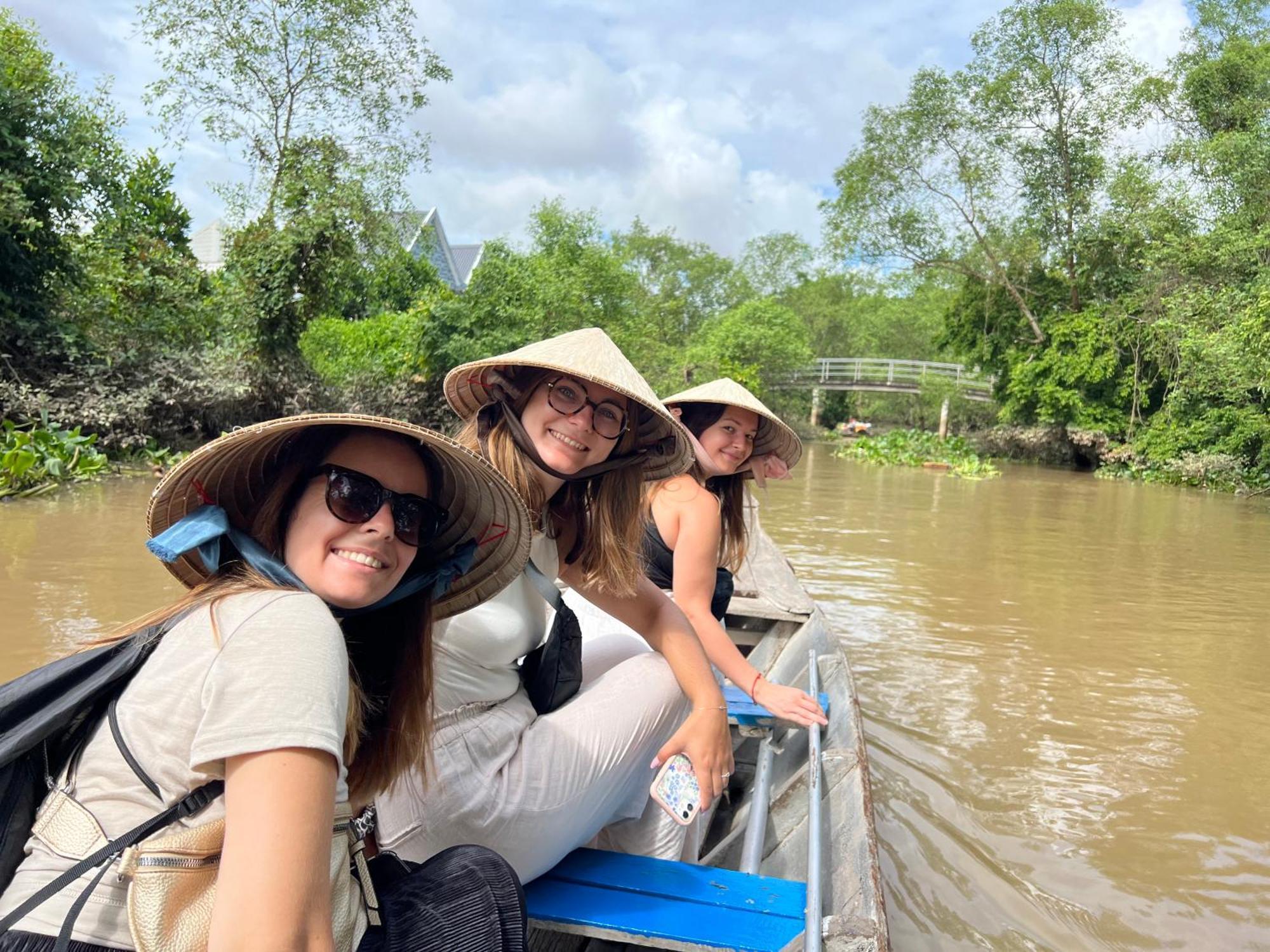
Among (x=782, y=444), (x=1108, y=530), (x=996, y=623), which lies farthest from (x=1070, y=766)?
(x=1108, y=530)

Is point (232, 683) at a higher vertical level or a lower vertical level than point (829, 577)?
higher

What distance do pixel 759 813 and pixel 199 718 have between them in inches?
63.6

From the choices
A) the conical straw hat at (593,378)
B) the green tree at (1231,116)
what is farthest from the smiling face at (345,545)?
the green tree at (1231,116)

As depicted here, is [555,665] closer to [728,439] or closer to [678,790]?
[678,790]

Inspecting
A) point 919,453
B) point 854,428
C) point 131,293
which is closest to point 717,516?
point 131,293

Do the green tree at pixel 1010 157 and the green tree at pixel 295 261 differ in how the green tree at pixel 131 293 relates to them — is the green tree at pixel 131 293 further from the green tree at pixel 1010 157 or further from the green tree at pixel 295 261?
the green tree at pixel 1010 157

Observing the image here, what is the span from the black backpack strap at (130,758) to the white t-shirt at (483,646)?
700mm

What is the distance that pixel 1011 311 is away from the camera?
2212cm

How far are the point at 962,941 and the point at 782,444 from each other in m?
1.56

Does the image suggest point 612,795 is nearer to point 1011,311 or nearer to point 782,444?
point 782,444

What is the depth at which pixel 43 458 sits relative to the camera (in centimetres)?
885

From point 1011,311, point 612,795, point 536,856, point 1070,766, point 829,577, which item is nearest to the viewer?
point 536,856

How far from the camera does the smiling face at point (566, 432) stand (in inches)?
75.4

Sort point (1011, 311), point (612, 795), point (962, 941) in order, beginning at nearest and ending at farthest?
point (612, 795) < point (962, 941) < point (1011, 311)
